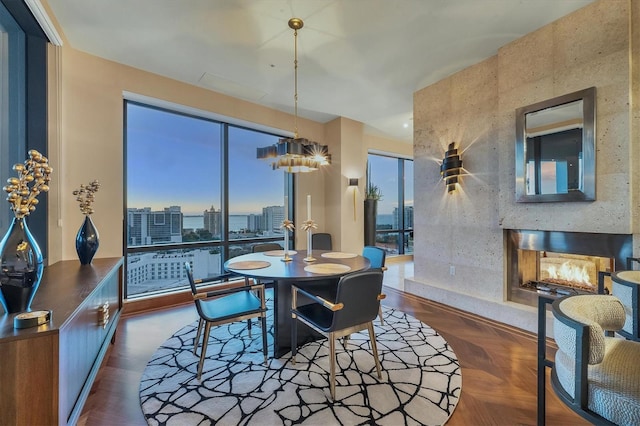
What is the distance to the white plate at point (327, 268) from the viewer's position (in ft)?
7.57

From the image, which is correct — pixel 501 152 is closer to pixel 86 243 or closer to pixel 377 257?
pixel 377 257

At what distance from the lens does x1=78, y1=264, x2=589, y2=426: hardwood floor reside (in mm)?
1771

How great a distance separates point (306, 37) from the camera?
290cm

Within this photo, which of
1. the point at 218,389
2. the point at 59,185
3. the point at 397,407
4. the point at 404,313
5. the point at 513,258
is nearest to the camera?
the point at 397,407

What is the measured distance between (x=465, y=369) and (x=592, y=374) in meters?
1.26

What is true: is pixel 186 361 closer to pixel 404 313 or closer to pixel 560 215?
pixel 404 313

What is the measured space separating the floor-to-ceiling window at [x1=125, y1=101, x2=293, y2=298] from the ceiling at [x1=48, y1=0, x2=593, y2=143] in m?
0.75

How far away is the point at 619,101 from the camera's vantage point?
237 cm

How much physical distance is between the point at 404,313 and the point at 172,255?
3.36 metres

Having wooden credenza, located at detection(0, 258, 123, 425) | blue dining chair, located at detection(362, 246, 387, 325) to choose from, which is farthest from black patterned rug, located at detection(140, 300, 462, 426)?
blue dining chair, located at detection(362, 246, 387, 325)

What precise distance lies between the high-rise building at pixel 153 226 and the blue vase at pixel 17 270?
8.12 ft

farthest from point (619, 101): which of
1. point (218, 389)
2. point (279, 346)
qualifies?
point (218, 389)

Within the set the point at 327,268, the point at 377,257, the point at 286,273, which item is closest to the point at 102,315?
the point at 286,273

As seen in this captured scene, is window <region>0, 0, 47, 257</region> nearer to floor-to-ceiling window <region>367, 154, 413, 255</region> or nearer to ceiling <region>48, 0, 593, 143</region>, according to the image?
ceiling <region>48, 0, 593, 143</region>
